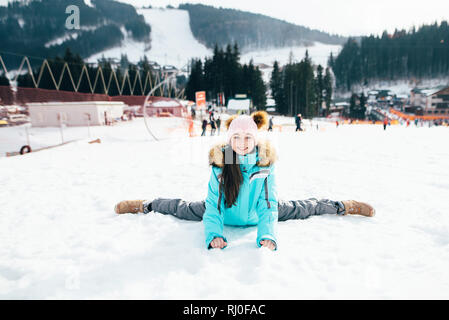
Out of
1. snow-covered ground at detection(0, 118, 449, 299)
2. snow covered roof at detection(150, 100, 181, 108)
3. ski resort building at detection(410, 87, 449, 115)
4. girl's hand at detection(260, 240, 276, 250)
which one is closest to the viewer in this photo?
snow-covered ground at detection(0, 118, 449, 299)

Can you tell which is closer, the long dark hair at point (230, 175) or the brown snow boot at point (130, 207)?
the long dark hair at point (230, 175)

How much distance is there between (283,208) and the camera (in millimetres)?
3115

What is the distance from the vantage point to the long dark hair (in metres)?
2.47

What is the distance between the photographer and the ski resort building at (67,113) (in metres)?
24.6

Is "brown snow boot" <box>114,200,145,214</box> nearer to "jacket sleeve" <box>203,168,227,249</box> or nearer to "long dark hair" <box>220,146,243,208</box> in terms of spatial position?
"jacket sleeve" <box>203,168,227,249</box>

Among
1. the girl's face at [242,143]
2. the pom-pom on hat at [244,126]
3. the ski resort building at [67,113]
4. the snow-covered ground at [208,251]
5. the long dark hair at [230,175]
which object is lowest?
the snow-covered ground at [208,251]

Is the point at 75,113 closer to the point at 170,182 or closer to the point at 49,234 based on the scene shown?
the point at 170,182

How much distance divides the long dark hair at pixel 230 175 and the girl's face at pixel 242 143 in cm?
6

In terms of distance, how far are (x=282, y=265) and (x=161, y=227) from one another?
4.88 ft

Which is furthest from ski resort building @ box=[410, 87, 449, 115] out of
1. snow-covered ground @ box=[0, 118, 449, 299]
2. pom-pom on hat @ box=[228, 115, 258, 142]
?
pom-pom on hat @ box=[228, 115, 258, 142]

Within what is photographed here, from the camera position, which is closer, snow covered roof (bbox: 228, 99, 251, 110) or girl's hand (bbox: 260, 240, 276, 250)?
girl's hand (bbox: 260, 240, 276, 250)

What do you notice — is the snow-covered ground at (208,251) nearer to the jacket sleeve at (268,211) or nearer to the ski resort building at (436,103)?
the jacket sleeve at (268,211)

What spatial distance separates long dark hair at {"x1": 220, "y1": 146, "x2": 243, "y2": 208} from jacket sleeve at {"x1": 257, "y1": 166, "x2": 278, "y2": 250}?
0.26m

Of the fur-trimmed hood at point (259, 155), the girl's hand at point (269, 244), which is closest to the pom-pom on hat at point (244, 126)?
the fur-trimmed hood at point (259, 155)
